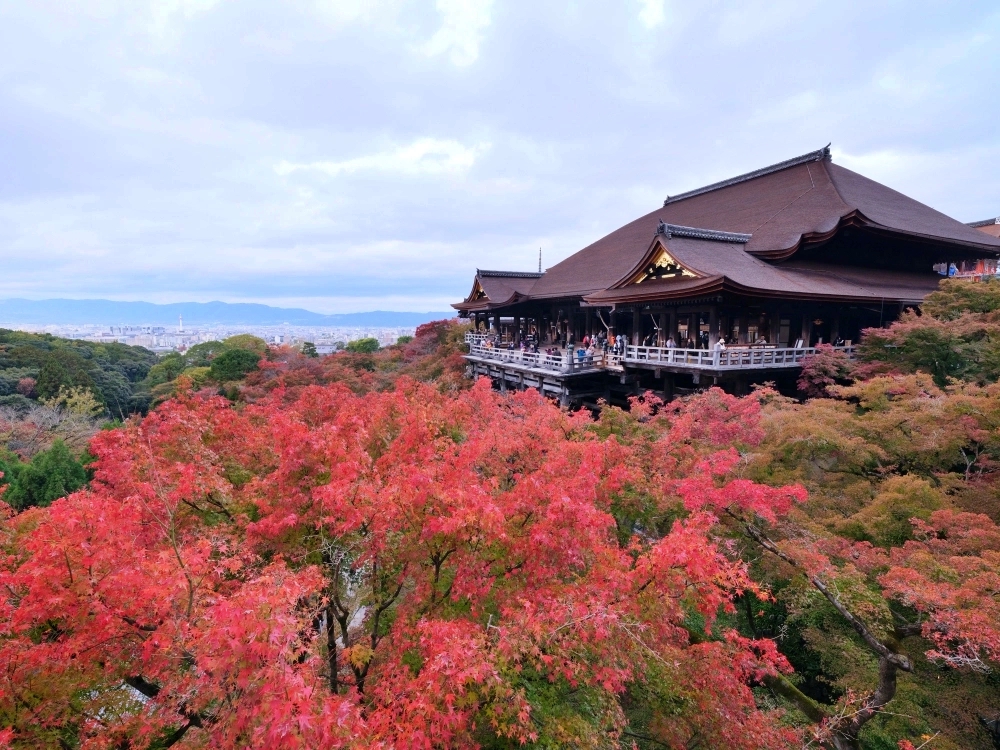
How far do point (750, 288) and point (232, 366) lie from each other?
106 feet

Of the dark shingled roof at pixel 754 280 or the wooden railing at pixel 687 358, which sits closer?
the wooden railing at pixel 687 358

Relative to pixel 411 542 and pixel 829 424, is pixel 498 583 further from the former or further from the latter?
pixel 829 424

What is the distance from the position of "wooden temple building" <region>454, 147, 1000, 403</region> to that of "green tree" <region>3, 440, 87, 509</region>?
16550mm

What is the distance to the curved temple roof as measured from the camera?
15.5m

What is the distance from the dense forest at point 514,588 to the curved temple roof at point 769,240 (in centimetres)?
715

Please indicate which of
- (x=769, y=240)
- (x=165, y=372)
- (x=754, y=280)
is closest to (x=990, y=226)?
(x=769, y=240)

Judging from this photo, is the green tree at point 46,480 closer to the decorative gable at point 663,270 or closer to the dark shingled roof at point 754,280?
the dark shingled roof at point 754,280

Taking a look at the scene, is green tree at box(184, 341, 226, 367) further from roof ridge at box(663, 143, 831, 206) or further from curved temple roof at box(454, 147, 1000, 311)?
roof ridge at box(663, 143, 831, 206)

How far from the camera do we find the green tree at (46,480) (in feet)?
50.1

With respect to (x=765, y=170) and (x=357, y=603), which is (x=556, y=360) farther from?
(x=765, y=170)

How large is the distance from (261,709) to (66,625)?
290 cm

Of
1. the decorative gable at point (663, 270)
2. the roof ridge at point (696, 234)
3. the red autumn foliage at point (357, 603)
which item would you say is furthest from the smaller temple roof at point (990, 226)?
the red autumn foliage at point (357, 603)

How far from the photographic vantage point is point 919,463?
8305 millimetres

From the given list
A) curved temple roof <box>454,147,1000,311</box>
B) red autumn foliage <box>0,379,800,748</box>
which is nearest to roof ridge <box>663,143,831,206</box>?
curved temple roof <box>454,147,1000,311</box>
